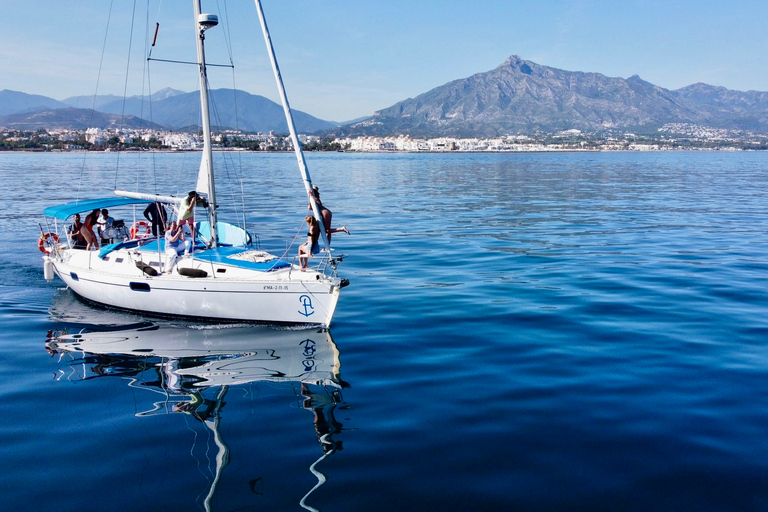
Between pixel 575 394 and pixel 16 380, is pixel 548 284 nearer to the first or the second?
pixel 575 394

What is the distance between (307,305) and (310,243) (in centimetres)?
166

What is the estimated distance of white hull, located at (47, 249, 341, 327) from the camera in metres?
15.0

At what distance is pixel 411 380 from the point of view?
11.9m

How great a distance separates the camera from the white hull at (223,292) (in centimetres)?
1503

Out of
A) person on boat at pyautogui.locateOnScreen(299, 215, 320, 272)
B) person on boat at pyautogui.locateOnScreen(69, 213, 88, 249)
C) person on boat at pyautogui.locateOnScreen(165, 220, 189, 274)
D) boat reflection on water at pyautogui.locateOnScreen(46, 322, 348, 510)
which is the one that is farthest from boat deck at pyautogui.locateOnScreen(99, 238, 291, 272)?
person on boat at pyautogui.locateOnScreen(69, 213, 88, 249)

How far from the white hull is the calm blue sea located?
51cm

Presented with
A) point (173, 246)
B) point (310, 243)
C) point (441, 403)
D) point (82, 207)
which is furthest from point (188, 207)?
point (441, 403)

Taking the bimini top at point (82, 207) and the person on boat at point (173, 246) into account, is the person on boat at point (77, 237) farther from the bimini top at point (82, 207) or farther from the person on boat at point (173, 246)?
the person on boat at point (173, 246)

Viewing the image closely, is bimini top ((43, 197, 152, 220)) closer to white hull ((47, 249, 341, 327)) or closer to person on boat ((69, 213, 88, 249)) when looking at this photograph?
person on boat ((69, 213, 88, 249))

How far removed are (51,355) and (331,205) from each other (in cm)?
3237

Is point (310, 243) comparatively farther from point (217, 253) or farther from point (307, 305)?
point (217, 253)

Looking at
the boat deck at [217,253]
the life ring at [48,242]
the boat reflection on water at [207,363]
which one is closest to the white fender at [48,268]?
the life ring at [48,242]

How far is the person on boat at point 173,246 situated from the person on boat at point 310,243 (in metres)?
3.62

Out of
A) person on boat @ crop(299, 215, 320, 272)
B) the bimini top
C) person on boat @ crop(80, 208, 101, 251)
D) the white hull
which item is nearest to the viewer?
the white hull
